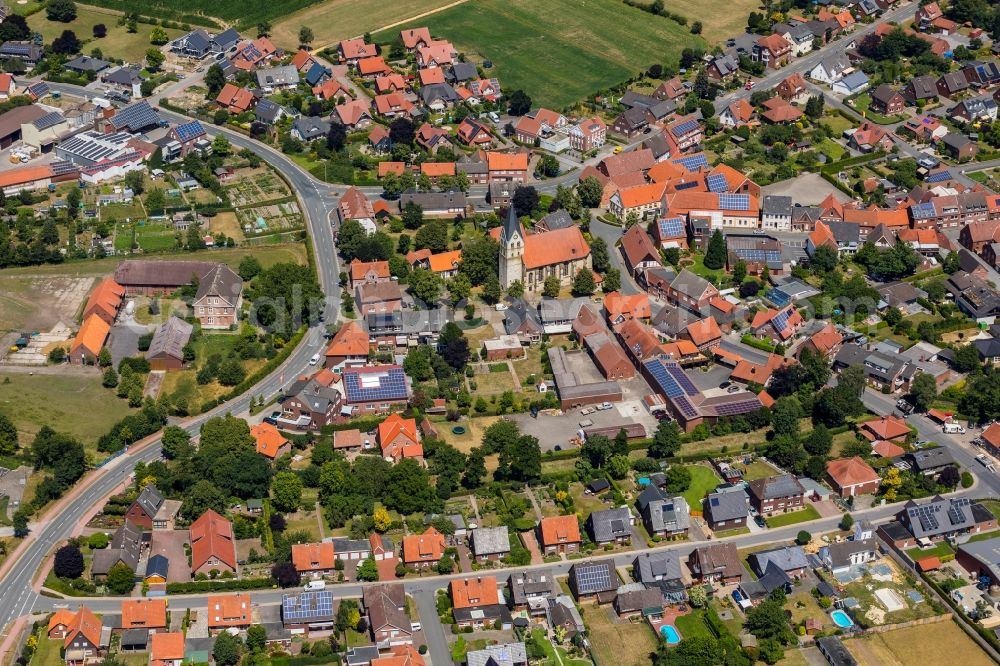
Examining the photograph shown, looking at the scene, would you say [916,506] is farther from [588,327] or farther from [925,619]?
[588,327]

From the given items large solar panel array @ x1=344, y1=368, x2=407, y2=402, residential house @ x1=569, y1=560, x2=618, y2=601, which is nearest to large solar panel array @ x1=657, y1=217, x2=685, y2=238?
large solar panel array @ x1=344, y1=368, x2=407, y2=402

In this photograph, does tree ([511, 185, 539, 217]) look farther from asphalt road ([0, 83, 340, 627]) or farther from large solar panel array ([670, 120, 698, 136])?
large solar panel array ([670, 120, 698, 136])

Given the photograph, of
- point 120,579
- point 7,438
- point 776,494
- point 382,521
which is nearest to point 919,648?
point 776,494

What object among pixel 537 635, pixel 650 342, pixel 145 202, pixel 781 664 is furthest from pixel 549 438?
pixel 145 202

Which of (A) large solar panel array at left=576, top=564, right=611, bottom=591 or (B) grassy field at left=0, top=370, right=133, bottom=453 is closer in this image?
(A) large solar panel array at left=576, top=564, right=611, bottom=591

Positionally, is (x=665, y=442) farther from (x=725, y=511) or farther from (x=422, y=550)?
(x=422, y=550)

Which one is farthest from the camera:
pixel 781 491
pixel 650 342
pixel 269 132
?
pixel 269 132
